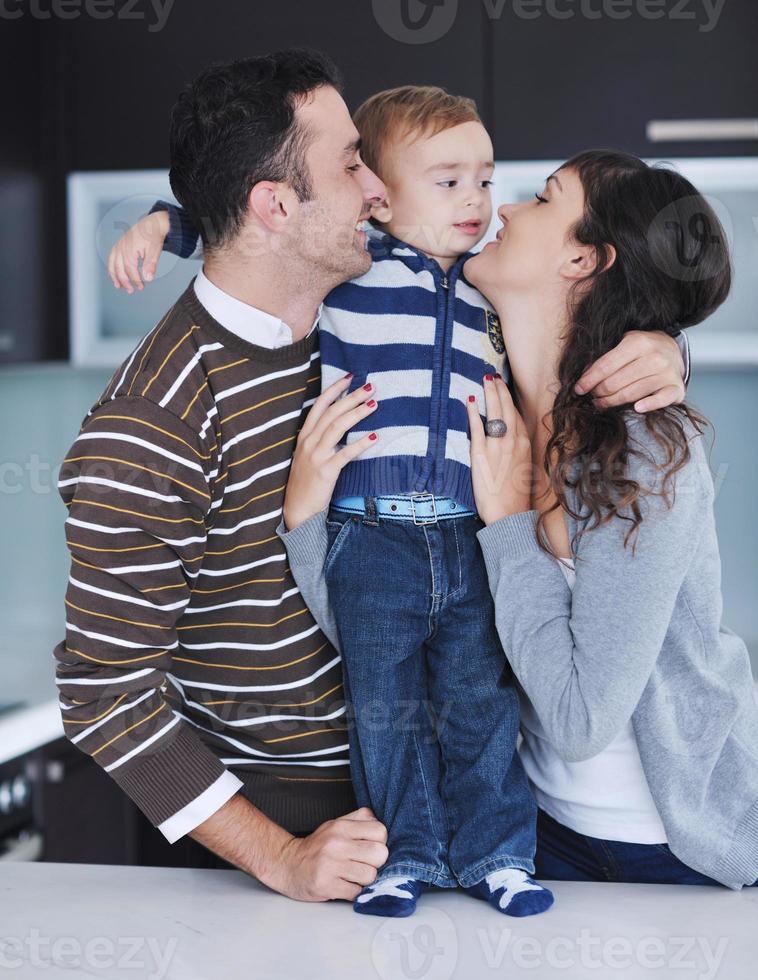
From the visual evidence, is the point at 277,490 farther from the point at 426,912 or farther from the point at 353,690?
the point at 426,912

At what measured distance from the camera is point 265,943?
3.59ft

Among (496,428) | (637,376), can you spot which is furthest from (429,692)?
(637,376)

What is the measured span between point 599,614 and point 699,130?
1.93 meters

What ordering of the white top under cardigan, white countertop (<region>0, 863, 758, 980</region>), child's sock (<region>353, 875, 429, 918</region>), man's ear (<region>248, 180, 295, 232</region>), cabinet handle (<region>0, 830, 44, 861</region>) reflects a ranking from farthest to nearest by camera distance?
cabinet handle (<region>0, 830, 44, 861</region>), man's ear (<region>248, 180, 295, 232</region>), the white top under cardigan, child's sock (<region>353, 875, 429, 918</region>), white countertop (<region>0, 863, 758, 980</region>)

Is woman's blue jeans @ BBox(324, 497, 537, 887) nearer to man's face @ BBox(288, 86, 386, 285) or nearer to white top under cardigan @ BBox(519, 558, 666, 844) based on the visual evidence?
white top under cardigan @ BBox(519, 558, 666, 844)

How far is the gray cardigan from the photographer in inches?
44.8

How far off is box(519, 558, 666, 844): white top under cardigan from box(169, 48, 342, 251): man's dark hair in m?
0.60

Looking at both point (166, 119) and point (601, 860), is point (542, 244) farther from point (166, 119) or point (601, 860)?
point (166, 119)

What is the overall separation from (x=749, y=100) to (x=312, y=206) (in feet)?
5.74

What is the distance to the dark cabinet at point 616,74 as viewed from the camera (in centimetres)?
267

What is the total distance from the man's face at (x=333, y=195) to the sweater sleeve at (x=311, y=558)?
312mm

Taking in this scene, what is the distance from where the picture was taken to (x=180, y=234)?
1438 mm

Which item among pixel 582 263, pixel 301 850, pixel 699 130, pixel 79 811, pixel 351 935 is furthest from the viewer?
pixel 79 811

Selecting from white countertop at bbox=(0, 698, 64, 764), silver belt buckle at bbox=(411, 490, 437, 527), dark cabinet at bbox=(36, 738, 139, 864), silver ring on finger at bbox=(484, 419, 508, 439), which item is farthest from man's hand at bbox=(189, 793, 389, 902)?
dark cabinet at bbox=(36, 738, 139, 864)
